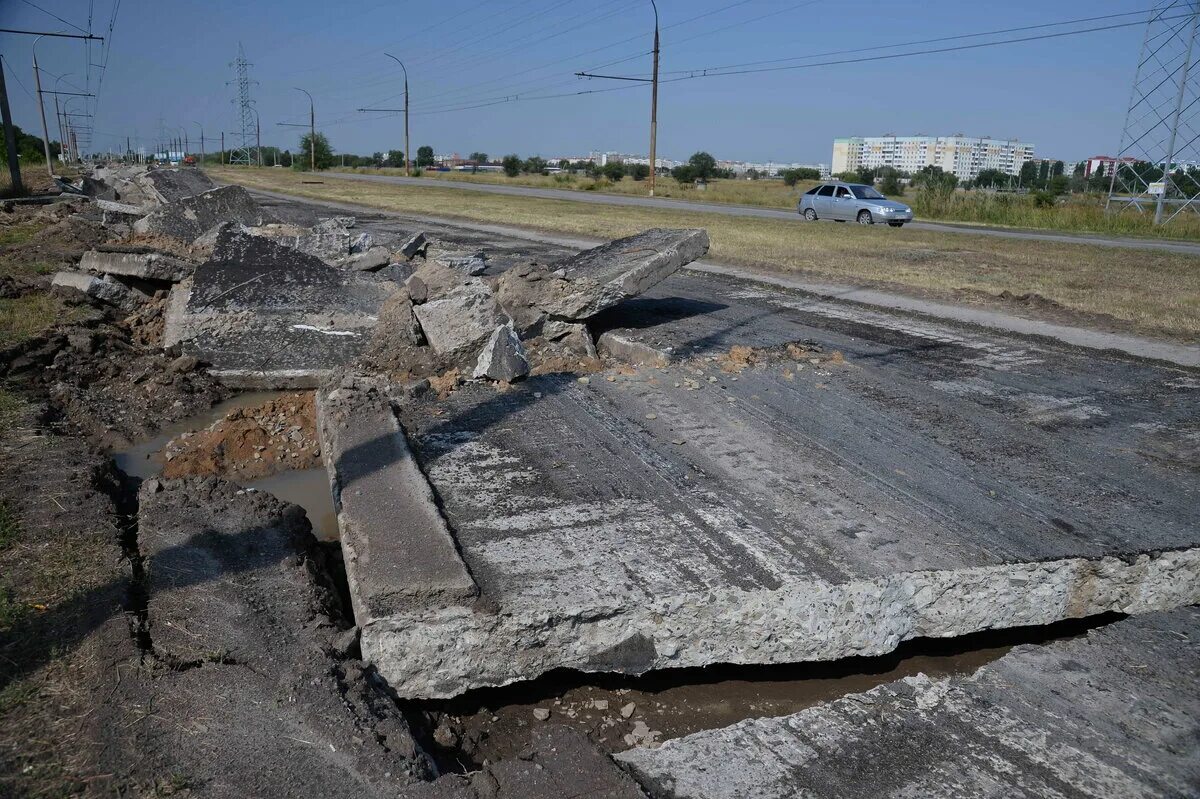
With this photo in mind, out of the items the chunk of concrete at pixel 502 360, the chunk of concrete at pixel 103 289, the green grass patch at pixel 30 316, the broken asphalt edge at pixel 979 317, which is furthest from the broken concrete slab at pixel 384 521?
the broken asphalt edge at pixel 979 317

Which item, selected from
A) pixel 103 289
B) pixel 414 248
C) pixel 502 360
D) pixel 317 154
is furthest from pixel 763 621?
pixel 317 154

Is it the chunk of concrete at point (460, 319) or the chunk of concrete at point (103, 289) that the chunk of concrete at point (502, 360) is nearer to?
the chunk of concrete at point (460, 319)

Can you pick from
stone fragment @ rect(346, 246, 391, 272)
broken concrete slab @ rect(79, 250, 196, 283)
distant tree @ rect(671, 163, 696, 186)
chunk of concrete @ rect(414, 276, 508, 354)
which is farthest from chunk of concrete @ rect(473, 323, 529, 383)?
distant tree @ rect(671, 163, 696, 186)

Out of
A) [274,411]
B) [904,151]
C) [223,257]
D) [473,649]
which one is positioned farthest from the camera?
[904,151]

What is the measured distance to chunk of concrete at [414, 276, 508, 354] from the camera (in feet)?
21.8

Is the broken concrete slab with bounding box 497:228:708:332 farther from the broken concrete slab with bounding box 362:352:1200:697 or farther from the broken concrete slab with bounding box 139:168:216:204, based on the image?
the broken concrete slab with bounding box 139:168:216:204

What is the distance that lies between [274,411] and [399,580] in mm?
3757

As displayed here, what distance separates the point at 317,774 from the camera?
7.91ft

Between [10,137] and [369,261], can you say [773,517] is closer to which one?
[369,261]

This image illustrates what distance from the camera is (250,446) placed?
19.3 ft

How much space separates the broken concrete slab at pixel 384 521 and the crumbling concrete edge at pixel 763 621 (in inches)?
4.3

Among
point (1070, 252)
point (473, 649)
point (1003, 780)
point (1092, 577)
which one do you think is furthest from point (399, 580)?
point (1070, 252)

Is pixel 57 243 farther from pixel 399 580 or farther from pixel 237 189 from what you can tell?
pixel 399 580

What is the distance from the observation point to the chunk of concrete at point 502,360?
234 inches
